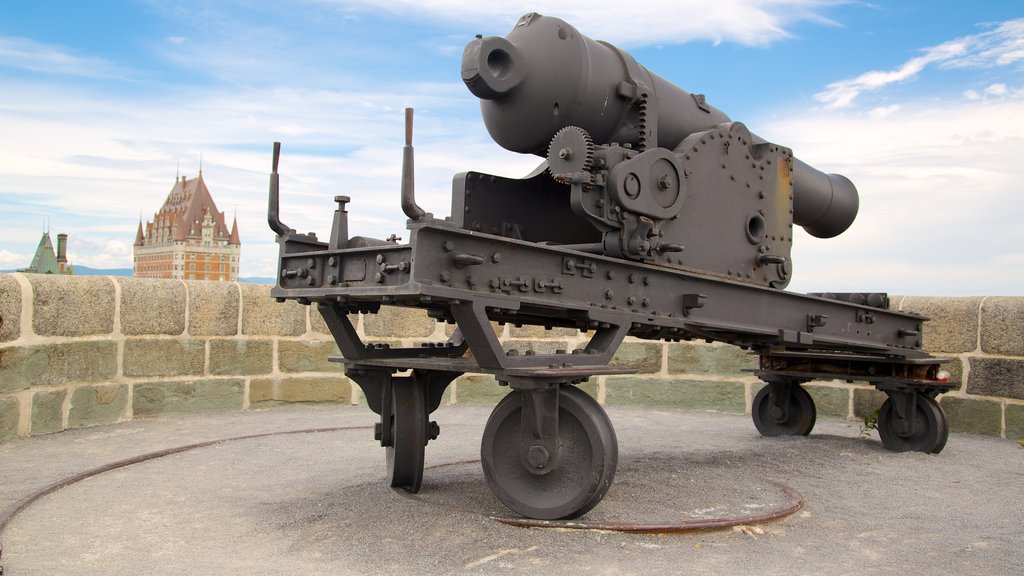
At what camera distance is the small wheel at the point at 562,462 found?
4.09m

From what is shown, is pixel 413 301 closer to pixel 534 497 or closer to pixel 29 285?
pixel 534 497

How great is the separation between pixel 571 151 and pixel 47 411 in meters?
5.06

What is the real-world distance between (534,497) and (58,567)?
2.00 metres

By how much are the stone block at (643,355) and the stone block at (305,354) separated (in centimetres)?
302

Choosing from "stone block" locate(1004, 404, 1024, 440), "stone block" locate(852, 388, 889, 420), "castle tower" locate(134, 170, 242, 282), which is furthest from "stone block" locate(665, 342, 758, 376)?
"castle tower" locate(134, 170, 242, 282)

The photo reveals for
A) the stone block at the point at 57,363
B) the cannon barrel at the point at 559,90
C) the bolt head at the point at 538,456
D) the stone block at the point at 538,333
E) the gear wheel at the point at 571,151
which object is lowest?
the bolt head at the point at 538,456

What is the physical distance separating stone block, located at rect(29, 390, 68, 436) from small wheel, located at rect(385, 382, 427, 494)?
148 inches

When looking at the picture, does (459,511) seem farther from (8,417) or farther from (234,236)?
(234,236)

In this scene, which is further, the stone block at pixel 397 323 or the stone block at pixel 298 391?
the stone block at pixel 397 323

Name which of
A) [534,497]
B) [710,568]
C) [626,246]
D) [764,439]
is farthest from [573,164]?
[764,439]

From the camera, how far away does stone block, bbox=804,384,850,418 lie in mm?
9156

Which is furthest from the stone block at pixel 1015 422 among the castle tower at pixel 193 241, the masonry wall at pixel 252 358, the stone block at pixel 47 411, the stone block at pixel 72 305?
the castle tower at pixel 193 241

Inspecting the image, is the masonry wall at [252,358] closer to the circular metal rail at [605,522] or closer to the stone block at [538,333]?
the stone block at [538,333]

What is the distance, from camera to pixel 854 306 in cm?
680
